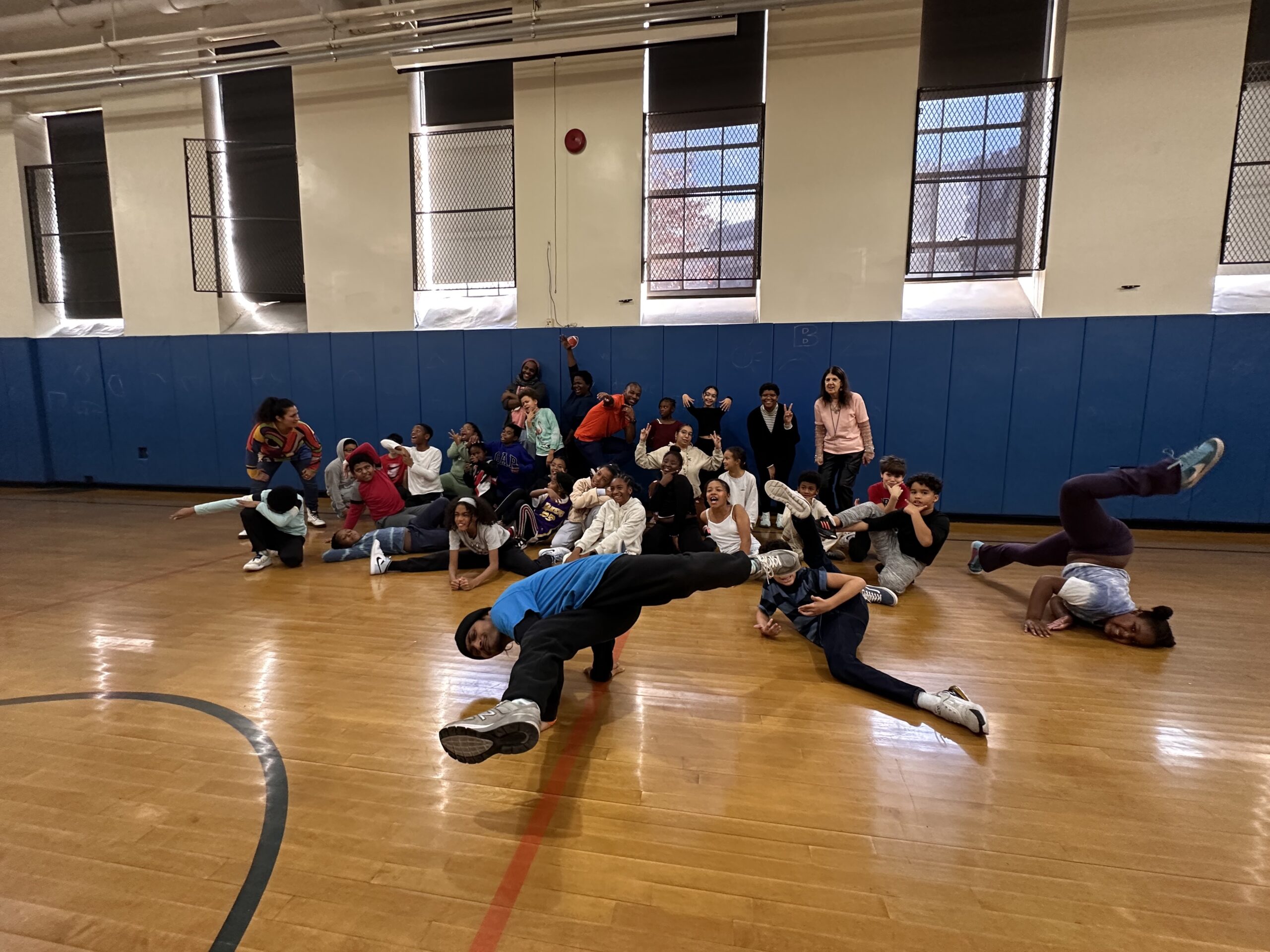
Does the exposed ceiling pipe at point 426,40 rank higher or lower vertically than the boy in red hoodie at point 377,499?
higher

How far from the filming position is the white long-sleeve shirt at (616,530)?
17.0 ft

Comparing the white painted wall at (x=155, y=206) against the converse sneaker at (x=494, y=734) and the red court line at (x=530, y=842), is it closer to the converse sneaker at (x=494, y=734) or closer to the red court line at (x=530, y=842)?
the red court line at (x=530, y=842)

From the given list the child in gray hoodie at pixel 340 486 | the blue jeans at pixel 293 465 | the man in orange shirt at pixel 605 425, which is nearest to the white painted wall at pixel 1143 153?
the man in orange shirt at pixel 605 425

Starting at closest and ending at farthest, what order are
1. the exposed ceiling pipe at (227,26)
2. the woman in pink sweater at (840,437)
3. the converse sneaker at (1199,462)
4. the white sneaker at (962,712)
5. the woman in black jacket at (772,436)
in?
the white sneaker at (962,712)
the converse sneaker at (1199,462)
the woman in pink sweater at (840,437)
the woman in black jacket at (772,436)
the exposed ceiling pipe at (227,26)

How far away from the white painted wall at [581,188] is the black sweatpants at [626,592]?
17.8 ft

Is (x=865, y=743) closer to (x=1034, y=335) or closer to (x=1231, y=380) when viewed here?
(x=1034, y=335)

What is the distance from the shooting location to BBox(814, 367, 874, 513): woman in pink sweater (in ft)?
20.2

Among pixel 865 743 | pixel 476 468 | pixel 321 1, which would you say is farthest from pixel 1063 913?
pixel 321 1

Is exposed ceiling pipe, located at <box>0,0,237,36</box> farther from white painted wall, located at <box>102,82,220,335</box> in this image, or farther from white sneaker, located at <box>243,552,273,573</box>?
white sneaker, located at <box>243,552,273,573</box>

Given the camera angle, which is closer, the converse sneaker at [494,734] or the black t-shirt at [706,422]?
the converse sneaker at [494,734]

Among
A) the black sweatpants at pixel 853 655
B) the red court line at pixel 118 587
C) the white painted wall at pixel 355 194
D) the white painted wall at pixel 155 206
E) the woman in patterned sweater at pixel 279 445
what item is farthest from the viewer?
the white painted wall at pixel 155 206

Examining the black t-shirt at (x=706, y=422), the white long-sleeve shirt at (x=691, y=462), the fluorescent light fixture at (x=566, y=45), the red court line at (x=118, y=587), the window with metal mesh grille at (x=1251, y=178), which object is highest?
the fluorescent light fixture at (x=566, y=45)

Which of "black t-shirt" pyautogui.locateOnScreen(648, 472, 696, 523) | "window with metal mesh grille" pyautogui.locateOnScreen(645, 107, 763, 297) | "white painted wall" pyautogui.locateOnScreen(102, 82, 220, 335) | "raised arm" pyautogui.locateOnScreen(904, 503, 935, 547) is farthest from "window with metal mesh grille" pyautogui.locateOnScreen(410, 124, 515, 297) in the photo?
"raised arm" pyautogui.locateOnScreen(904, 503, 935, 547)

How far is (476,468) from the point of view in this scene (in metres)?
6.82
